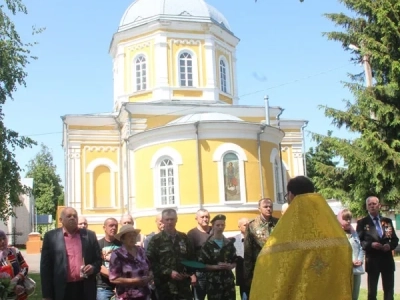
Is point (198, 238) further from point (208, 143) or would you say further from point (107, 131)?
point (107, 131)

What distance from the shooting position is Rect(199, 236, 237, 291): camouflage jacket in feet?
21.6

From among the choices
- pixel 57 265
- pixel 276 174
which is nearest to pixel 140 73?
pixel 276 174

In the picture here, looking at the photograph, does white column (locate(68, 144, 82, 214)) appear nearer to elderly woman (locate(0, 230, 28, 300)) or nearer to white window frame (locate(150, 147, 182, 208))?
white window frame (locate(150, 147, 182, 208))

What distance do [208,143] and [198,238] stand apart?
50.5ft

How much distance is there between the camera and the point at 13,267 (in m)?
6.79

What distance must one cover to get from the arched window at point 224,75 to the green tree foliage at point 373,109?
417 inches

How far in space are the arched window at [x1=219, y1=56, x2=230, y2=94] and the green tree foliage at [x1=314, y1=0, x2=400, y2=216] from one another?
417 inches

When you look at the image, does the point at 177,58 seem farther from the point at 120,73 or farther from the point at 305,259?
the point at 305,259

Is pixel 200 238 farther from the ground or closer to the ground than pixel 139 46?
closer to the ground

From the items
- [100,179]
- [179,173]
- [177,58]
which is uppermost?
[177,58]

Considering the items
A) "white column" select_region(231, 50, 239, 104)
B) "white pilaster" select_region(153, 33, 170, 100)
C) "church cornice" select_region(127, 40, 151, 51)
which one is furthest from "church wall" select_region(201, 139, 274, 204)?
"church cornice" select_region(127, 40, 151, 51)

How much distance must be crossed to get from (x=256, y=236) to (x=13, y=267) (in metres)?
3.25

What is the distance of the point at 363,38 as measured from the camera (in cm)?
1716

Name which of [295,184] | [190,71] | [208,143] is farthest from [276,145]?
[295,184]
